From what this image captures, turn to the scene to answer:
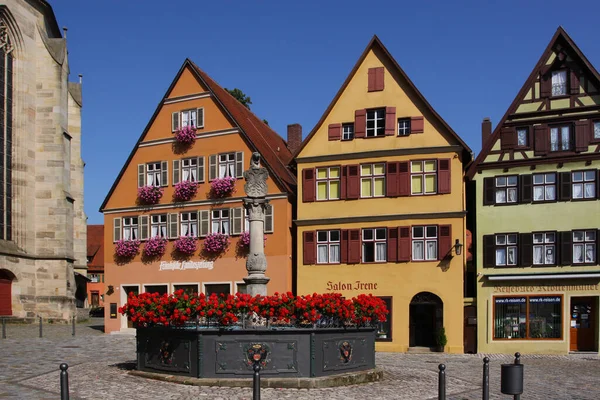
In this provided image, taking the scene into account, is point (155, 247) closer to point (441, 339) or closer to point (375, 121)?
point (375, 121)

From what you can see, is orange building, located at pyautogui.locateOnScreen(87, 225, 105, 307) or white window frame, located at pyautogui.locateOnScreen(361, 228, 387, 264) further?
orange building, located at pyautogui.locateOnScreen(87, 225, 105, 307)

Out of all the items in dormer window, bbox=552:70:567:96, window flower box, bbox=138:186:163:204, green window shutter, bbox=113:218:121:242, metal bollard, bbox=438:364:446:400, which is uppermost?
dormer window, bbox=552:70:567:96

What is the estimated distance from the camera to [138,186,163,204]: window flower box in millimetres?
33969

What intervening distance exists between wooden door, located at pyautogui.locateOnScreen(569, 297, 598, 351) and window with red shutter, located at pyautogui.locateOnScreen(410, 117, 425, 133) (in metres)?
8.57

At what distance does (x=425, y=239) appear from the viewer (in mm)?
28891

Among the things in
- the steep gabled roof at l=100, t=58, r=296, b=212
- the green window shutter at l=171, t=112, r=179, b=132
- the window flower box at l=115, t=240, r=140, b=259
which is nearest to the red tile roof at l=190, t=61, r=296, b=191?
the steep gabled roof at l=100, t=58, r=296, b=212

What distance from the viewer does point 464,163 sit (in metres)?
29.4

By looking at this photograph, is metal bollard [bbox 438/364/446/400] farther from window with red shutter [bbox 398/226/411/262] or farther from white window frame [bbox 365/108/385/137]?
A: white window frame [bbox 365/108/385/137]

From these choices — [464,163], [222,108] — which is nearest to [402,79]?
[464,163]

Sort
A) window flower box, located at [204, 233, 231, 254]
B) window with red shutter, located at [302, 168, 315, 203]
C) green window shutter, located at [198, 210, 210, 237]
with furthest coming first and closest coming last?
1. green window shutter, located at [198, 210, 210, 237]
2. window flower box, located at [204, 233, 231, 254]
3. window with red shutter, located at [302, 168, 315, 203]

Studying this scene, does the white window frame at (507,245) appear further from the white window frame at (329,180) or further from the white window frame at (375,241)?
the white window frame at (329,180)

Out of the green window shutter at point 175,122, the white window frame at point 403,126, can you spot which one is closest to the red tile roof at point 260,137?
the green window shutter at point 175,122

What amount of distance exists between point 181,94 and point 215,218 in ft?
20.2

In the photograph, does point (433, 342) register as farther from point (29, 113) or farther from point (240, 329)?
point (29, 113)
